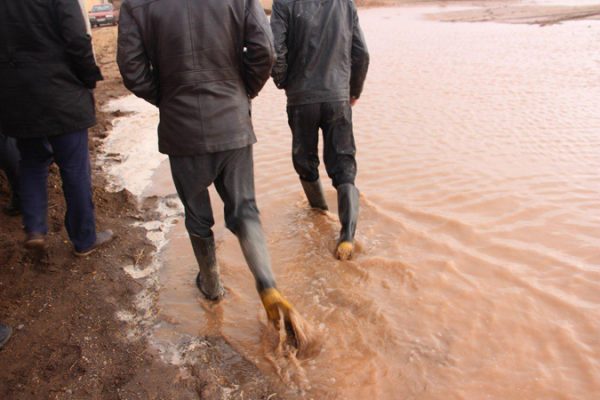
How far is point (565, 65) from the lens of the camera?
9375mm

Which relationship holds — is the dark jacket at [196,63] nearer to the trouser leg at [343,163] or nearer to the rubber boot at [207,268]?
the rubber boot at [207,268]

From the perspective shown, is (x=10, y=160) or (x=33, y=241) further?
(x=10, y=160)

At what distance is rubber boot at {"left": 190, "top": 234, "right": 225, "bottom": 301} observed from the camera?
9.68 feet

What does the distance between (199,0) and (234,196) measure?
3.51 ft

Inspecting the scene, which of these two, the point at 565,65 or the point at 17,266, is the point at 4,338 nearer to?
the point at 17,266

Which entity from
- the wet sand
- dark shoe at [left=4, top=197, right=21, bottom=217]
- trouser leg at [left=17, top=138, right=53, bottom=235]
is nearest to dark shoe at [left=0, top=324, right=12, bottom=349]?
trouser leg at [left=17, top=138, right=53, bottom=235]

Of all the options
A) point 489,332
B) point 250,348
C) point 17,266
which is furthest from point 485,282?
point 17,266

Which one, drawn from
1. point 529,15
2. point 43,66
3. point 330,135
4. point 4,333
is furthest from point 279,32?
point 529,15

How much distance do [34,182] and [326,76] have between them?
2228mm

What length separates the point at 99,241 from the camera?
364cm

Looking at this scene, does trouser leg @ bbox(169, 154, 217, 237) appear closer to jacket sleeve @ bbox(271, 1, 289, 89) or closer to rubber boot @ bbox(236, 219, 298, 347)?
rubber boot @ bbox(236, 219, 298, 347)

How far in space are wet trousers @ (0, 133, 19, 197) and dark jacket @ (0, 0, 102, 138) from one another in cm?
82

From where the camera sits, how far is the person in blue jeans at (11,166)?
12.3 ft

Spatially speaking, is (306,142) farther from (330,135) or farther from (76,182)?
(76,182)
